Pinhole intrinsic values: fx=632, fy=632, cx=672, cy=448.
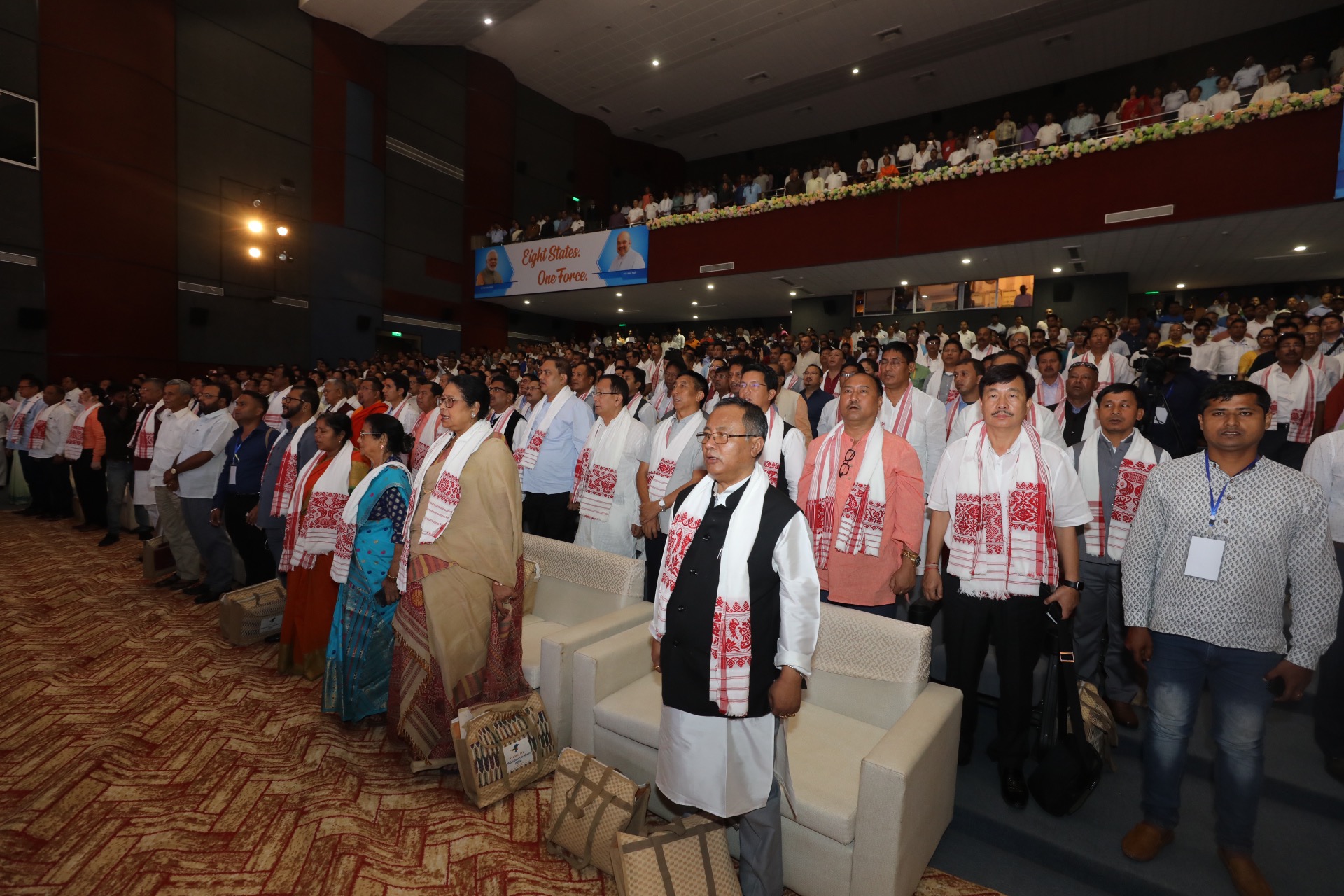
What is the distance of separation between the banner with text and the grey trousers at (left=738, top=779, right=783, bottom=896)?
12.7 meters

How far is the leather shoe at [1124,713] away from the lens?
2871mm

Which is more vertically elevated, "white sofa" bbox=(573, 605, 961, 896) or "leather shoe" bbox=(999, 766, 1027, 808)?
"white sofa" bbox=(573, 605, 961, 896)

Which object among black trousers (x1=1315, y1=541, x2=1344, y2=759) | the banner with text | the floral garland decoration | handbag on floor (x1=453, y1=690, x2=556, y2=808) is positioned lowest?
handbag on floor (x1=453, y1=690, x2=556, y2=808)

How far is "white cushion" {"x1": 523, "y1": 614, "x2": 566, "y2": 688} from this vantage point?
10.0 ft

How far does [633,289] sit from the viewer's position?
14758mm

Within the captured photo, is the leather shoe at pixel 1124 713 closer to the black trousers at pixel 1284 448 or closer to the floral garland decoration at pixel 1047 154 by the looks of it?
the black trousers at pixel 1284 448

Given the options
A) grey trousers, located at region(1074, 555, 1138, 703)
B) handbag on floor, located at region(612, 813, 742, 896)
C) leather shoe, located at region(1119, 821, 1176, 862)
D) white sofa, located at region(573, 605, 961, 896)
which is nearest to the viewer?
handbag on floor, located at region(612, 813, 742, 896)

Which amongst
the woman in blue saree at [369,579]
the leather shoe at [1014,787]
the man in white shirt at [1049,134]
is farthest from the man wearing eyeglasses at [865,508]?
the man in white shirt at [1049,134]

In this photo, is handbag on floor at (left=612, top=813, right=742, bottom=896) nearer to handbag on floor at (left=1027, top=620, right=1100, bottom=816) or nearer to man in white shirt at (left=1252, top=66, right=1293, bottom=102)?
handbag on floor at (left=1027, top=620, right=1100, bottom=816)

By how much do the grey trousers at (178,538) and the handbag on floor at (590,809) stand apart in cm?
444

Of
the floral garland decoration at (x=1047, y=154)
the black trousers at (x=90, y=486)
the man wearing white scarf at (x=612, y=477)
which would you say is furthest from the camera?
the floral garland decoration at (x=1047, y=154)

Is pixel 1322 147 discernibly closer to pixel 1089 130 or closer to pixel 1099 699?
pixel 1089 130

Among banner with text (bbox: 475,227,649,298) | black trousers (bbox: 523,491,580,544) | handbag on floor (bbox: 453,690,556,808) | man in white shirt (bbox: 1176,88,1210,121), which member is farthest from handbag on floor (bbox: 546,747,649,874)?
banner with text (bbox: 475,227,649,298)

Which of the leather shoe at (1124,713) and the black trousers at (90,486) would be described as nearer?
the leather shoe at (1124,713)
